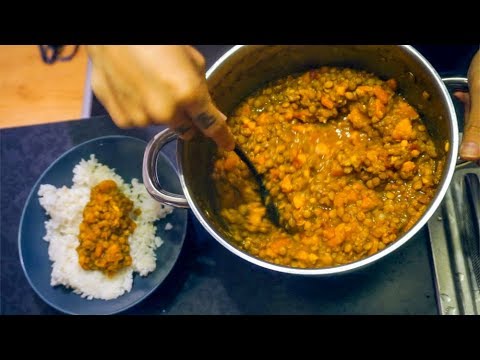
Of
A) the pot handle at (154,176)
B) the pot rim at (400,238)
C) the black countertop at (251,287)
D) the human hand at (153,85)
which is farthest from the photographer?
the black countertop at (251,287)

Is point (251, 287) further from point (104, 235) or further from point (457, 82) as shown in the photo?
point (457, 82)

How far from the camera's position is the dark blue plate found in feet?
4.49

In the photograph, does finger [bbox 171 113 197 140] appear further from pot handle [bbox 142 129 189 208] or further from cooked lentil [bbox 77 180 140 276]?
cooked lentil [bbox 77 180 140 276]

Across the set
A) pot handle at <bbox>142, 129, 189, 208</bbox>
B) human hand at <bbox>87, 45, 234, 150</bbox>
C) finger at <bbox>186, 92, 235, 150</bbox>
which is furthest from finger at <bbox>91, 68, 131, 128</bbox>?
pot handle at <bbox>142, 129, 189, 208</bbox>

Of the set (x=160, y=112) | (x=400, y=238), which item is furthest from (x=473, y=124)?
(x=160, y=112)

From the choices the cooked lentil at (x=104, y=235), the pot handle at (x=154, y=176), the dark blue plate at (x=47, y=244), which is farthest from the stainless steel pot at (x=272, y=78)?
the cooked lentil at (x=104, y=235)

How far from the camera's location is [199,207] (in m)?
1.12

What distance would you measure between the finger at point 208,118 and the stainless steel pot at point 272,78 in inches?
11.2

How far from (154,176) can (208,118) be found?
1.28ft

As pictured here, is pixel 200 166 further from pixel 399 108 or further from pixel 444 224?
pixel 444 224

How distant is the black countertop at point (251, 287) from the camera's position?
1.34 meters

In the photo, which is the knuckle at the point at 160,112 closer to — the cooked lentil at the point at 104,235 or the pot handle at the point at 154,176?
the pot handle at the point at 154,176

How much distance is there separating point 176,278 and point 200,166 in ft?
1.24
